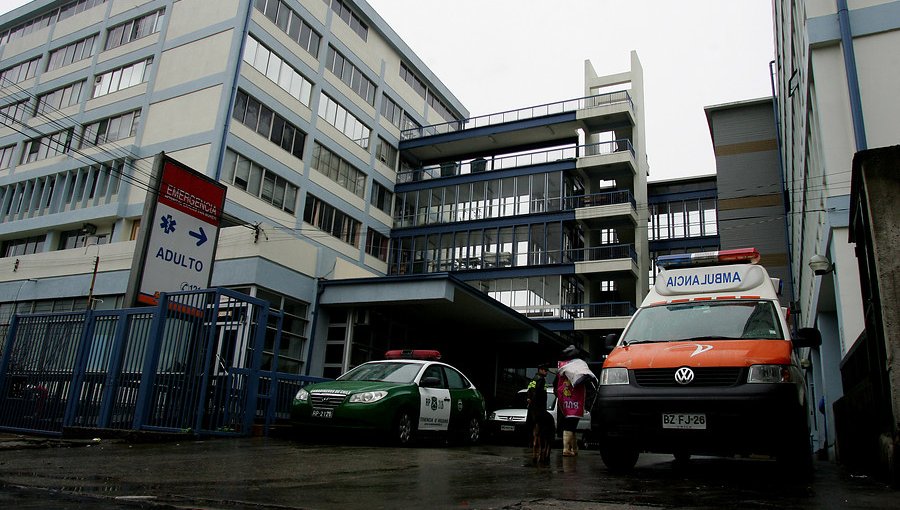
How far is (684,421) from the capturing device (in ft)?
20.4

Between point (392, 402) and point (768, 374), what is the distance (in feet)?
20.9

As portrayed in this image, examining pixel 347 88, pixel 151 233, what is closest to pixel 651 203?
pixel 347 88

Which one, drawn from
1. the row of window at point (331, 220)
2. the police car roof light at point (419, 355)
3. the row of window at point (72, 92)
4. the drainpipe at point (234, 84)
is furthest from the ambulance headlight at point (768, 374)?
the row of window at point (72, 92)

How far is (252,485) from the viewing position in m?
5.24

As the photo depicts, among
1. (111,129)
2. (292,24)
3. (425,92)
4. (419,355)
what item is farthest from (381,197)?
(419,355)

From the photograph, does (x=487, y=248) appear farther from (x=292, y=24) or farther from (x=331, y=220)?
(x=292, y=24)

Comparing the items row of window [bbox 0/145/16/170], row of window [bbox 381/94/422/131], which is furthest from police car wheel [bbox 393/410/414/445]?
row of window [bbox 0/145/16/170]

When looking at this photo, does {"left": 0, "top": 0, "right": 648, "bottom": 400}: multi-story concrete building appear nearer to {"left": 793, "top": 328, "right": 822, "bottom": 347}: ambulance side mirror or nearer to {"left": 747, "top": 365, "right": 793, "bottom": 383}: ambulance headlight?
{"left": 793, "top": 328, "right": 822, "bottom": 347}: ambulance side mirror

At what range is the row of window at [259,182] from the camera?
91.5 ft

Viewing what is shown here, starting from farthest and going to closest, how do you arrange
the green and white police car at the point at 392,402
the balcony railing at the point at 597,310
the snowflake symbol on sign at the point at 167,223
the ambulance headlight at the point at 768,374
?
the balcony railing at the point at 597,310 → the snowflake symbol on sign at the point at 167,223 → the green and white police car at the point at 392,402 → the ambulance headlight at the point at 768,374

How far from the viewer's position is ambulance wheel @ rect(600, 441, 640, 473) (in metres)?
7.07

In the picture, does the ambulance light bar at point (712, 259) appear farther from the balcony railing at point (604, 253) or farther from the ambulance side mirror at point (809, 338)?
the balcony railing at point (604, 253)

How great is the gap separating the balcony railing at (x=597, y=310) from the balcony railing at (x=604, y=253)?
8.66 feet

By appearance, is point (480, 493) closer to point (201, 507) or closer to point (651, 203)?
point (201, 507)
